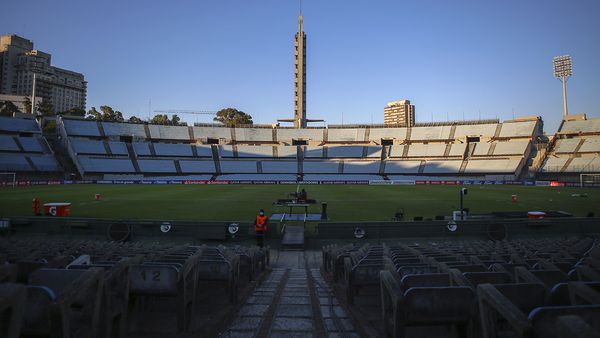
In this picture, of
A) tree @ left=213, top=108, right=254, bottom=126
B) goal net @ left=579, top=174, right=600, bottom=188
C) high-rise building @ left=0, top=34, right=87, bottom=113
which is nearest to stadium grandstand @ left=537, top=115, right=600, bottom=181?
goal net @ left=579, top=174, right=600, bottom=188

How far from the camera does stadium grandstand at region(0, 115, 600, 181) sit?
58.8 m

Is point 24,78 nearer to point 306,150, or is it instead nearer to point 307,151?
point 306,150

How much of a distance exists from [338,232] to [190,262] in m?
10.3

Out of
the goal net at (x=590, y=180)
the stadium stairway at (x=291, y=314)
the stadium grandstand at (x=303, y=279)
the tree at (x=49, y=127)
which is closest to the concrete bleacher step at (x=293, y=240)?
the stadium grandstand at (x=303, y=279)

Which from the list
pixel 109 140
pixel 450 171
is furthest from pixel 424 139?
pixel 109 140

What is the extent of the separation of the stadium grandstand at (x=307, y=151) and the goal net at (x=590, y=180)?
2.82 m

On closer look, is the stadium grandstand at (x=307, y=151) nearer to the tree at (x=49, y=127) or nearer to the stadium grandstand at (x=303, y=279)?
the tree at (x=49, y=127)

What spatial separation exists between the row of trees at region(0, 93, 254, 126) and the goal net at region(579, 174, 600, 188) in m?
79.5

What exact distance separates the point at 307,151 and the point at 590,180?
55753 mm

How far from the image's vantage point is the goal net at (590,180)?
46.5m

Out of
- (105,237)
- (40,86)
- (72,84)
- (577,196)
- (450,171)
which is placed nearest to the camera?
(105,237)

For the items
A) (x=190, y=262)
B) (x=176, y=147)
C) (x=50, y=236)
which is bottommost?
(x=50, y=236)

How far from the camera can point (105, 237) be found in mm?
12867

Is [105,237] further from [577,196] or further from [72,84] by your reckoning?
[72,84]
